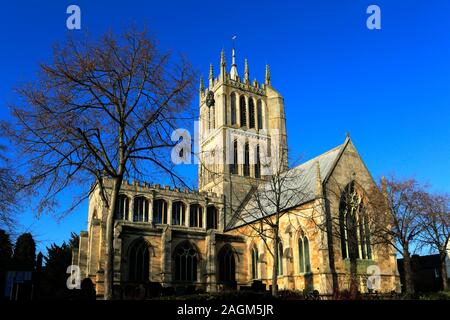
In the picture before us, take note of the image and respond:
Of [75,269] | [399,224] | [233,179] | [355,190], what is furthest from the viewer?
[233,179]

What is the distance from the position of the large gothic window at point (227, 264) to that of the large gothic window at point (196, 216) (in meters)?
5.12

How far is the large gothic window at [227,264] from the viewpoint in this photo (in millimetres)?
43344

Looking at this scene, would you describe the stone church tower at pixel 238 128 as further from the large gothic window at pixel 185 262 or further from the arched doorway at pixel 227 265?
the large gothic window at pixel 185 262

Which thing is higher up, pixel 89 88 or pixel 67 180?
pixel 89 88

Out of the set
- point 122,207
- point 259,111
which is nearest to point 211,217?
point 122,207

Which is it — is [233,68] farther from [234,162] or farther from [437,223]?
[437,223]

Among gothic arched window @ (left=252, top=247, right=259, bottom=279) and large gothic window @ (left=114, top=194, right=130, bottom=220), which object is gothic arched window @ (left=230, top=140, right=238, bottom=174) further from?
large gothic window @ (left=114, top=194, right=130, bottom=220)

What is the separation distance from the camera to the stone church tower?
5325 cm

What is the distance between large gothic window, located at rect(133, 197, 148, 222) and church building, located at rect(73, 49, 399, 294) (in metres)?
0.10

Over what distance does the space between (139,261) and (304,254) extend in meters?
14.9

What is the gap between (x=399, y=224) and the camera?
33344mm
